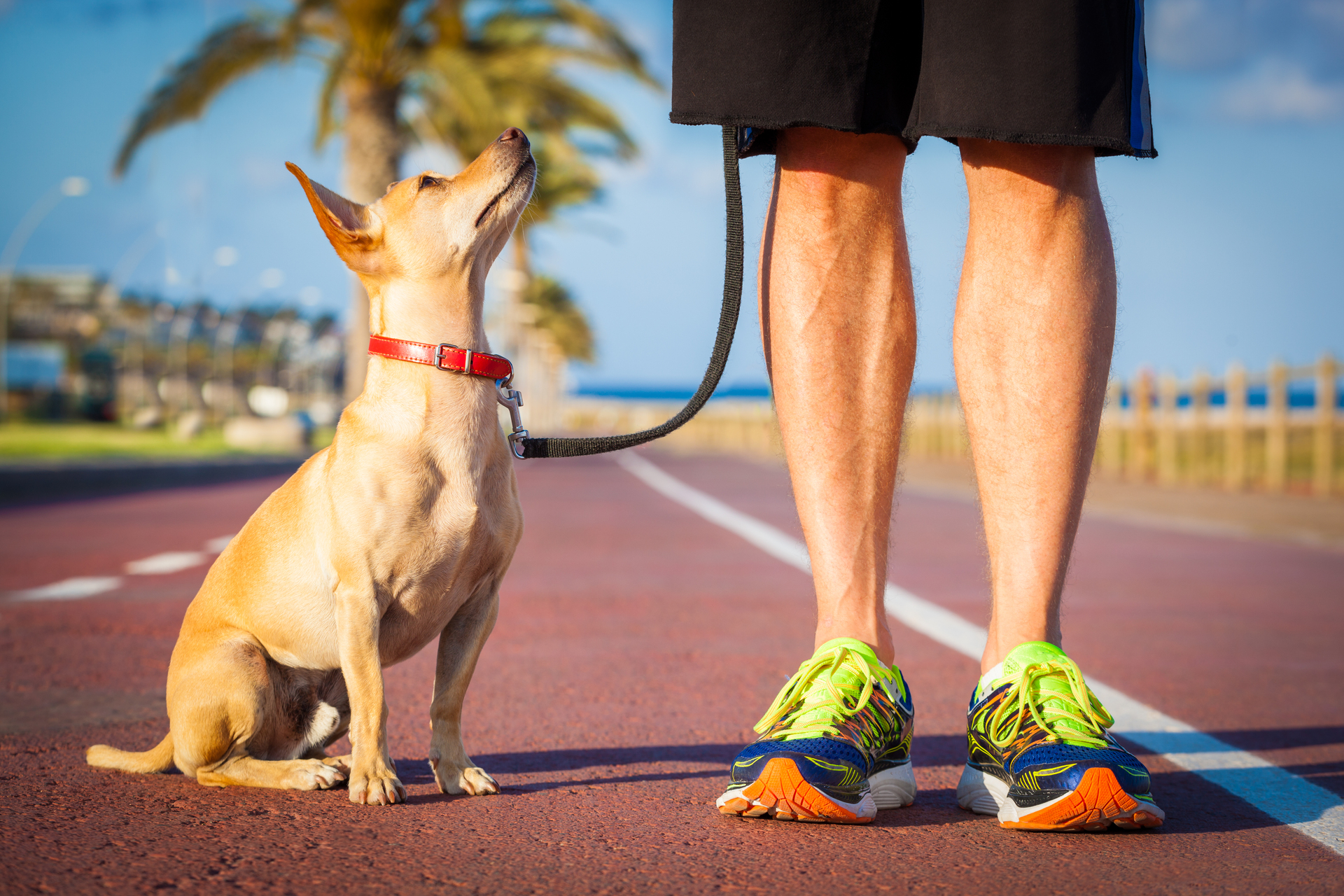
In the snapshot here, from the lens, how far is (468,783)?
2389 mm

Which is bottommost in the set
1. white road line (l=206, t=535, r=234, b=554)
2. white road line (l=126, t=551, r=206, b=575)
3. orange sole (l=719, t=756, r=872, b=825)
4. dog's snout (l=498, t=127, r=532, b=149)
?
white road line (l=206, t=535, r=234, b=554)

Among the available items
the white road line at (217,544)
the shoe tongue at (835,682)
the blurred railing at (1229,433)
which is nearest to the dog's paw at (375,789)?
the shoe tongue at (835,682)

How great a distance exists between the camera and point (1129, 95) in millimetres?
2297

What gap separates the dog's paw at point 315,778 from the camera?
2.42 metres

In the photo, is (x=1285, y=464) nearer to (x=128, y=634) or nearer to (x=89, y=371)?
(x=128, y=634)

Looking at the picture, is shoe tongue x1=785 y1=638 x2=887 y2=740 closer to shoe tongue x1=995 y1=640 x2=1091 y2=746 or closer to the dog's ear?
shoe tongue x1=995 y1=640 x2=1091 y2=746

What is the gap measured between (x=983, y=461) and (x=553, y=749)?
1.09 m

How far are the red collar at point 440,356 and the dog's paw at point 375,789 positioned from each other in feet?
2.54

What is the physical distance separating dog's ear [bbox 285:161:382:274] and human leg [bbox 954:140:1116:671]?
1.22 meters

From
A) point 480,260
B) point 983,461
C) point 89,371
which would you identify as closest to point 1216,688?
point 983,461

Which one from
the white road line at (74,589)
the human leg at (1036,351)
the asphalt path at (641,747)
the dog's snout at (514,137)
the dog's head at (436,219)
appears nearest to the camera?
the asphalt path at (641,747)

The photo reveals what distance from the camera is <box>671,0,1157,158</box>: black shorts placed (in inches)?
88.7

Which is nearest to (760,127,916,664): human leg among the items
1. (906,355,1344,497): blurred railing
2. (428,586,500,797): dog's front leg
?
(428,586,500,797): dog's front leg

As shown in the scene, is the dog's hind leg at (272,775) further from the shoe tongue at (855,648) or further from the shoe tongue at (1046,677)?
the shoe tongue at (1046,677)
